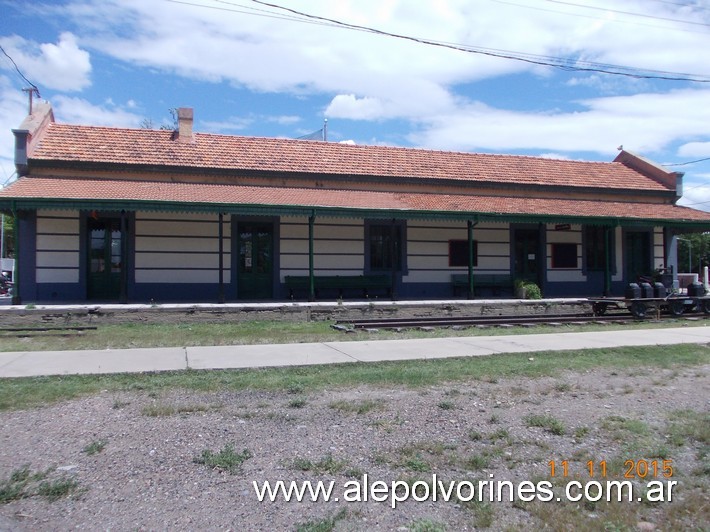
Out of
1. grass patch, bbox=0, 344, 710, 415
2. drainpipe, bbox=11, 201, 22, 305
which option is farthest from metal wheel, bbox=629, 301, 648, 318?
drainpipe, bbox=11, 201, 22, 305

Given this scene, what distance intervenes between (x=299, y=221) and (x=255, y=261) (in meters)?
2.21

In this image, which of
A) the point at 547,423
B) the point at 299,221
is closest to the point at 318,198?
the point at 299,221

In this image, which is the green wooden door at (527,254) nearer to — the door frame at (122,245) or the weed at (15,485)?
the door frame at (122,245)

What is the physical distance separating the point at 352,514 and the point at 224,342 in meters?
8.50

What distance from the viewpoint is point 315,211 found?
744 inches

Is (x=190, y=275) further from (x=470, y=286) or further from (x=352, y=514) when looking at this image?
(x=352, y=514)

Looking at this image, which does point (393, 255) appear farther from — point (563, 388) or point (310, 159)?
point (563, 388)

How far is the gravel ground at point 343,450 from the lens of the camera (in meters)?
4.10

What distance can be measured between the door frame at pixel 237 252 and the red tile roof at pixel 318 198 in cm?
107

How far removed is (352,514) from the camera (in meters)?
4.15

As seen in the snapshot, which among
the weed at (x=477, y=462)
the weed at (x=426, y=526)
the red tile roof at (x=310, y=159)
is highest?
the red tile roof at (x=310, y=159)

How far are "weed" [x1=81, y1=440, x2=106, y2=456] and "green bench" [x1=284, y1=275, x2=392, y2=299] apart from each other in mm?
15365

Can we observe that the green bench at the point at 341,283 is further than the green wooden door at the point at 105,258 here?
Yes

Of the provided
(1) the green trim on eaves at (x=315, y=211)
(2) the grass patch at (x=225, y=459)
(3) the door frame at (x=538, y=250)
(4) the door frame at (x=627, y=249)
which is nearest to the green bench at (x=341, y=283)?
(1) the green trim on eaves at (x=315, y=211)
